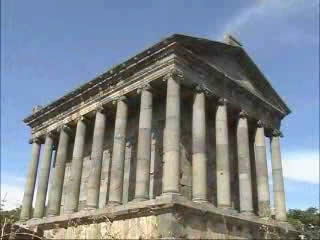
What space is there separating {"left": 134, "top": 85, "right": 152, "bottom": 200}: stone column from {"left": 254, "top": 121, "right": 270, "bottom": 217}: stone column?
6586 millimetres

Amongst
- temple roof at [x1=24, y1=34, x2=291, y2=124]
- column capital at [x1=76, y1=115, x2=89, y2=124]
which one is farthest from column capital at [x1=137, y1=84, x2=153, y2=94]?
column capital at [x1=76, y1=115, x2=89, y2=124]

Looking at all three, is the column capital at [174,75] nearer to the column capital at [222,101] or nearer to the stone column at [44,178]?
the column capital at [222,101]

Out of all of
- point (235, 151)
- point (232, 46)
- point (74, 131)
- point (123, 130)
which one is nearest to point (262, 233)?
point (235, 151)

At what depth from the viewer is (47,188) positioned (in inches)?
942

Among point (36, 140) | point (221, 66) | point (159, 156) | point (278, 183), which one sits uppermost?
point (221, 66)

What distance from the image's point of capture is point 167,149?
16.6 meters

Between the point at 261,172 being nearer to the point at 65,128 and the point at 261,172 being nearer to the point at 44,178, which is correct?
the point at 65,128

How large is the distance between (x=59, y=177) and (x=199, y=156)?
961 centimetres

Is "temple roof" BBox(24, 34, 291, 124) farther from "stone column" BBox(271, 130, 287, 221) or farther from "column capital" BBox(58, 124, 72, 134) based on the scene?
"stone column" BBox(271, 130, 287, 221)

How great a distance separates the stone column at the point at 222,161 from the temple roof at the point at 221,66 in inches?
87.7

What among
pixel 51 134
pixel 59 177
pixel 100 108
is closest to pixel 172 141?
pixel 100 108

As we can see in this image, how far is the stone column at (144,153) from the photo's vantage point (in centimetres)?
1692

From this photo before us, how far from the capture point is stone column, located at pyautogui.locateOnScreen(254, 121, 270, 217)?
20266mm

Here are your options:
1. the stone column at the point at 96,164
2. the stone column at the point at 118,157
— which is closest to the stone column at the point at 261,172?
the stone column at the point at 118,157
